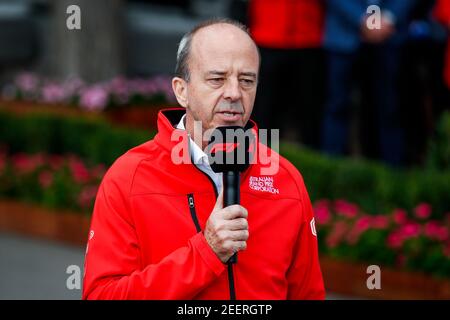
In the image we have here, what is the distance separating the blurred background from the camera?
8.47m

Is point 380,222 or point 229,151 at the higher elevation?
point 229,151

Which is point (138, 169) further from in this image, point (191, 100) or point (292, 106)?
point (292, 106)

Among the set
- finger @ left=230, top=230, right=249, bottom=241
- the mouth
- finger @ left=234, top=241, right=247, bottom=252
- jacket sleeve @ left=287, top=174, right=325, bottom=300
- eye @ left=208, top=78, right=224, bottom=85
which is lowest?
jacket sleeve @ left=287, top=174, right=325, bottom=300

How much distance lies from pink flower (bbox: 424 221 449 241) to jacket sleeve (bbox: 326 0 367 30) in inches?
88.4

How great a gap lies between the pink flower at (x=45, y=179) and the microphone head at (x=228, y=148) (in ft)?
21.6

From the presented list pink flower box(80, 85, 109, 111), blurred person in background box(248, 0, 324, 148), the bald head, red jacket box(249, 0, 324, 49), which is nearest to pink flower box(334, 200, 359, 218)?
blurred person in background box(248, 0, 324, 148)

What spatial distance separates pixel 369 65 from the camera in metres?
10.9

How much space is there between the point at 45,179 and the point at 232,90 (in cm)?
667

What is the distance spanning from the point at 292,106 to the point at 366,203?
2.19 m

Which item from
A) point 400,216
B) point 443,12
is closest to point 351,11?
point 443,12

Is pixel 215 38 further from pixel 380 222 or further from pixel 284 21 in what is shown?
pixel 284 21

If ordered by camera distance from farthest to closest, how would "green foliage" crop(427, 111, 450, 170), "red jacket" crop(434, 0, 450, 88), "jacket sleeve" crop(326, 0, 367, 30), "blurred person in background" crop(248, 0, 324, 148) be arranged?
"blurred person in background" crop(248, 0, 324, 148), "red jacket" crop(434, 0, 450, 88), "jacket sleeve" crop(326, 0, 367, 30), "green foliage" crop(427, 111, 450, 170)

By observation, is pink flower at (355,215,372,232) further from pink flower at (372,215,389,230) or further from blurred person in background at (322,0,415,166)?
blurred person in background at (322,0,415,166)

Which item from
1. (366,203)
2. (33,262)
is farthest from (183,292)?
(33,262)
